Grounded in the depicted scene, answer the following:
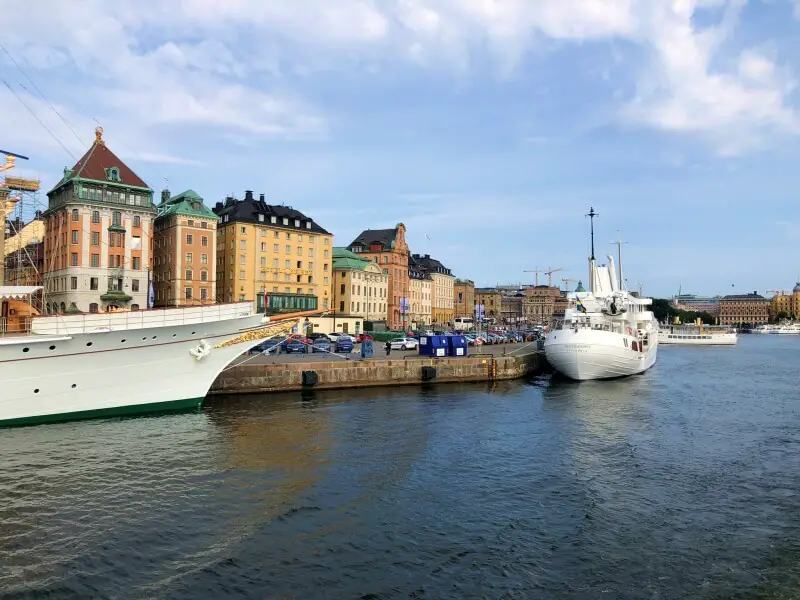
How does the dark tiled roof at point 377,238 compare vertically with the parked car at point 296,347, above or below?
above

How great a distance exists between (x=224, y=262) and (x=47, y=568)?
85694mm

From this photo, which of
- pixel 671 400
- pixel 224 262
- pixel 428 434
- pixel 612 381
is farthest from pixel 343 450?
pixel 224 262

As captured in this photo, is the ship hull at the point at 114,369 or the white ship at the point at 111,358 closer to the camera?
the ship hull at the point at 114,369

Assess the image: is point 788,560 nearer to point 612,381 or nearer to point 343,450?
point 343,450

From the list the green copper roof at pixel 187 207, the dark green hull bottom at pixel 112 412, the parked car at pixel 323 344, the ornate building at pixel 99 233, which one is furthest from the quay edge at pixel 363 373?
the green copper roof at pixel 187 207

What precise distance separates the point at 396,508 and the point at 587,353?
3690cm

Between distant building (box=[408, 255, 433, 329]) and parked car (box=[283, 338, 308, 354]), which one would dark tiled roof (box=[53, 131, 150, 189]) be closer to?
parked car (box=[283, 338, 308, 354])

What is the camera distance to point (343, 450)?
25609 millimetres

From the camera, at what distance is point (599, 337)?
52500 mm

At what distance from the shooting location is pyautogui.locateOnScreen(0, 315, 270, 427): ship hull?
27969mm

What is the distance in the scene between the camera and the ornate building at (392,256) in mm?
136375

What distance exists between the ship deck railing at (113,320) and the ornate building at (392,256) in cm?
10011

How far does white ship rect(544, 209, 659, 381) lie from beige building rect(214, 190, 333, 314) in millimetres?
49155

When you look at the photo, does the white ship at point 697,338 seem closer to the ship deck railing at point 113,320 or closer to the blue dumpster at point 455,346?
the blue dumpster at point 455,346
